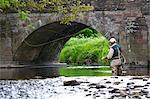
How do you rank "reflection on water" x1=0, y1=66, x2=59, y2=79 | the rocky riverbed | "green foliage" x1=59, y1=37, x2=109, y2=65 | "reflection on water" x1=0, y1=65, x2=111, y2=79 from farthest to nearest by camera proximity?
"green foliage" x1=59, y1=37, x2=109, y2=65 → "reflection on water" x1=0, y1=65, x2=111, y2=79 → "reflection on water" x1=0, y1=66, x2=59, y2=79 → the rocky riverbed

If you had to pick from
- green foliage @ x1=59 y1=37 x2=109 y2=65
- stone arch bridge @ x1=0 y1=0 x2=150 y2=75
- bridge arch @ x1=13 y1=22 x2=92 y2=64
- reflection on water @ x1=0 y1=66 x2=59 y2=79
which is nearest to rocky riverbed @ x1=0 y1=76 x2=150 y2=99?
reflection on water @ x1=0 y1=66 x2=59 y2=79

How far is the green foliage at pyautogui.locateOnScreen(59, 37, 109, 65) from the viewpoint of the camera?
34.0m

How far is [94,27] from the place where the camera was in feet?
77.6

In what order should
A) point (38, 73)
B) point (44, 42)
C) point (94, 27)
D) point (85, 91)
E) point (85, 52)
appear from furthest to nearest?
point (85, 52) < point (44, 42) < point (94, 27) < point (38, 73) < point (85, 91)

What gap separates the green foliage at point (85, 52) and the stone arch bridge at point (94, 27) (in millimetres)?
4975

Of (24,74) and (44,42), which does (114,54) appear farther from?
(44,42)

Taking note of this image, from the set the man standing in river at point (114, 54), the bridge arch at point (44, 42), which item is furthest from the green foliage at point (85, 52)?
the man standing in river at point (114, 54)

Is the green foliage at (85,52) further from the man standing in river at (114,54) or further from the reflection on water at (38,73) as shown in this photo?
the man standing in river at (114,54)

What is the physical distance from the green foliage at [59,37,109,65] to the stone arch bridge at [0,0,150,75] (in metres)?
4.98

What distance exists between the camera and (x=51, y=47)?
105ft

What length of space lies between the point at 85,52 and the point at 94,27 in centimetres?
1157

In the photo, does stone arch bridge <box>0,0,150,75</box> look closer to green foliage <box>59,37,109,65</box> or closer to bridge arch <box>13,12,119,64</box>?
bridge arch <box>13,12,119,64</box>

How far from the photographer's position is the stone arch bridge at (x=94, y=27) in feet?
73.9

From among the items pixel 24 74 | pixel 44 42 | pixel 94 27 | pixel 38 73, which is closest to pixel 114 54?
pixel 24 74
